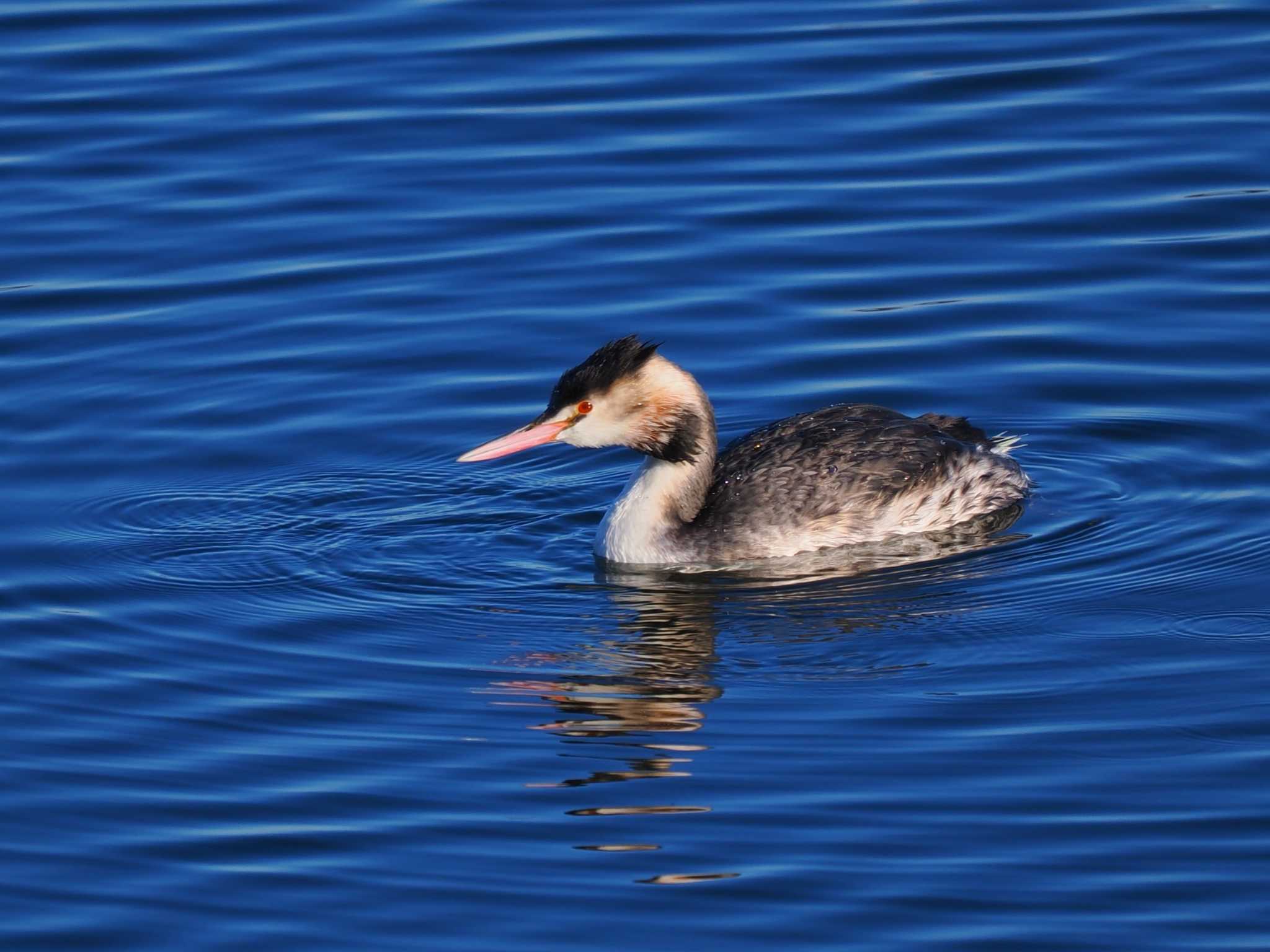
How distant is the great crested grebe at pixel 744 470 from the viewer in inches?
406

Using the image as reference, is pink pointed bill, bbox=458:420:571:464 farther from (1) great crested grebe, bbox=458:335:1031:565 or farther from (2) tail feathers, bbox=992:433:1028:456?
(2) tail feathers, bbox=992:433:1028:456

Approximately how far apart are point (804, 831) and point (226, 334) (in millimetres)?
6206

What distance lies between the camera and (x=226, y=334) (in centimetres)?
1277

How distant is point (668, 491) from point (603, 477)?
3.93 ft

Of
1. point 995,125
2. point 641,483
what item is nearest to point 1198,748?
point 641,483

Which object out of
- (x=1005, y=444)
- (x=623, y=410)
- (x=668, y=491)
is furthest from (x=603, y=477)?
(x=1005, y=444)

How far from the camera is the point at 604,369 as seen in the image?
10.2 metres

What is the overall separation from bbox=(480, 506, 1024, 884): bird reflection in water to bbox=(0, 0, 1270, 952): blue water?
0.03 m

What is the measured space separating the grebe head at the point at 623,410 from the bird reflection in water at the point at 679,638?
59 cm

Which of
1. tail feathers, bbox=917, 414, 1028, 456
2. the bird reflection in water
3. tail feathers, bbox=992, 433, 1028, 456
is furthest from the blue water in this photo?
tail feathers, bbox=917, 414, 1028, 456

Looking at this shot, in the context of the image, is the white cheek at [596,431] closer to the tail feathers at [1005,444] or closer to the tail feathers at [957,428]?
the tail feathers at [957,428]

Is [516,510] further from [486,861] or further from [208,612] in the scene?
[486,861]

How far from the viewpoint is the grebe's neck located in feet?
33.9

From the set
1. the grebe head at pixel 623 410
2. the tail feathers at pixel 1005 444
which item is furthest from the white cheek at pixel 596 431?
the tail feathers at pixel 1005 444
